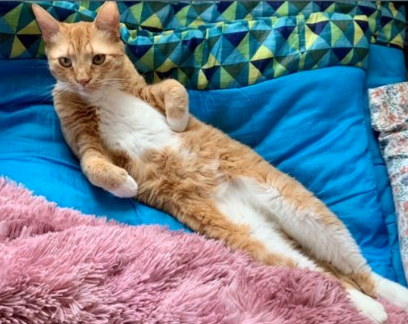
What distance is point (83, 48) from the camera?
1451 millimetres

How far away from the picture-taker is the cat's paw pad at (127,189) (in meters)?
1.39

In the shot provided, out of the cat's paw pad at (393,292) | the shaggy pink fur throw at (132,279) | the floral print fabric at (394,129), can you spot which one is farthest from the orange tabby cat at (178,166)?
the floral print fabric at (394,129)

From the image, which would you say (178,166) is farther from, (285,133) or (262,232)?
(285,133)

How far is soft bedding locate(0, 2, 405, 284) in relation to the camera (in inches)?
62.2

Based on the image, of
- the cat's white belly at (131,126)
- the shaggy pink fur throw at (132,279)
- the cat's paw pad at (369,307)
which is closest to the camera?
the shaggy pink fur throw at (132,279)

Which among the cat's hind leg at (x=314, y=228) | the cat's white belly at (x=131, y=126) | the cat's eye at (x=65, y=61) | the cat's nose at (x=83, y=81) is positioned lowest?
the cat's hind leg at (x=314, y=228)

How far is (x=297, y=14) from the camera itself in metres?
1.80

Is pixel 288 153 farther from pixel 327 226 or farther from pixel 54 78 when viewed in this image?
pixel 54 78

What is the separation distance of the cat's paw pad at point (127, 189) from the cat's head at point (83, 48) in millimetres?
262

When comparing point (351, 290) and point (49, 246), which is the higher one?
point (49, 246)

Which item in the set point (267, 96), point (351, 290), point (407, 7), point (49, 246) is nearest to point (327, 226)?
point (351, 290)

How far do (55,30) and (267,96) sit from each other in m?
0.61

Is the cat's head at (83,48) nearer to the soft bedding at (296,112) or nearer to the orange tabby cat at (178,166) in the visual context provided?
the orange tabby cat at (178,166)

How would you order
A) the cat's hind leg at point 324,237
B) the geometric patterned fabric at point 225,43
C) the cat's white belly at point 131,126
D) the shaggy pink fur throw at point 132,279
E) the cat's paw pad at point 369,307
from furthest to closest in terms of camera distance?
the geometric patterned fabric at point 225,43, the cat's white belly at point 131,126, the cat's hind leg at point 324,237, the cat's paw pad at point 369,307, the shaggy pink fur throw at point 132,279
